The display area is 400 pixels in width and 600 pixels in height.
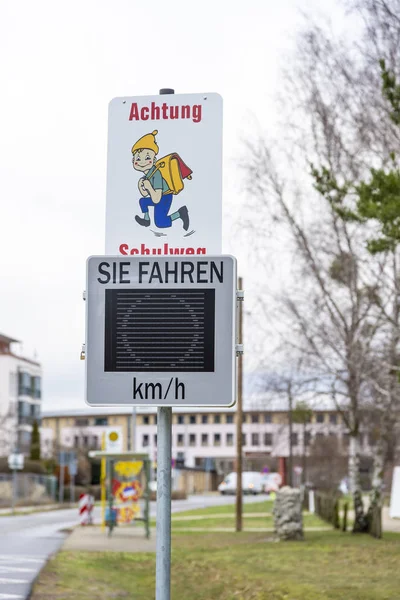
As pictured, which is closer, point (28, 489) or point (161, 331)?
point (161, 331)

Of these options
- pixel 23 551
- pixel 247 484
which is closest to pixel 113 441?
pixel 23 551

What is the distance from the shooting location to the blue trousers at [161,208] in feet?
17.1

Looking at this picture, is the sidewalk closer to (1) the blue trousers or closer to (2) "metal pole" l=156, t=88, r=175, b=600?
(2) "metal pole" l=156, t=88, r=175, b=600

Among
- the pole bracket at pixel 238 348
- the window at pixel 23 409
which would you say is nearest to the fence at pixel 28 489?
the window at pixel 23 409

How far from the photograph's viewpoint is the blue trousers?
17.1 ft

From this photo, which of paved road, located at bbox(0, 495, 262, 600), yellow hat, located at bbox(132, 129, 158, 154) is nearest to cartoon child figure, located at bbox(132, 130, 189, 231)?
yellow hat, located at bbox(132, 129, 158, 154)

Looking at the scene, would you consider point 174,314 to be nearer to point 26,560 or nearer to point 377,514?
point 26,560

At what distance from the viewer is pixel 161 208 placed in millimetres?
5242

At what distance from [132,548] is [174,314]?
18.9m

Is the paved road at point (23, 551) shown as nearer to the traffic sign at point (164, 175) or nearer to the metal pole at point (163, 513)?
the metal pole at point (163, 513)

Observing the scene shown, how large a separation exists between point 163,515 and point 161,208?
1364 mm

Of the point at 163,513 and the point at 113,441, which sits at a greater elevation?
the point at 113,441

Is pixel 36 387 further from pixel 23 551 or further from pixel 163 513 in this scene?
pixel 163 513

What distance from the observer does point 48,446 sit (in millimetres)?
103500
